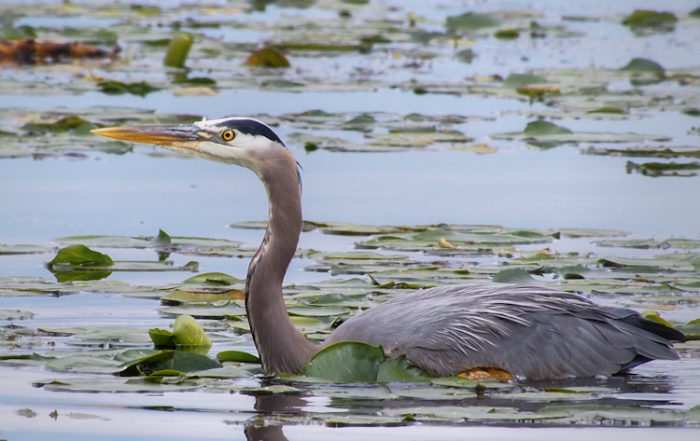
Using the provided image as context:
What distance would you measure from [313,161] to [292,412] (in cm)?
806

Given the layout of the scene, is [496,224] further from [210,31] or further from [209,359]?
[210,31]

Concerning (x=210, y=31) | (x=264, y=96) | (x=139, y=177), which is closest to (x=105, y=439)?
(x=139, y=177)

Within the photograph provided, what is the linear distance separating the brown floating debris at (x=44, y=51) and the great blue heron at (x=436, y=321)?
45.8 feet

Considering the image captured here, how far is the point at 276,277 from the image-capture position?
744cm

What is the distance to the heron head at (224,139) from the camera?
24.7 ft

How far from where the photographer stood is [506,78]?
19.0 metres

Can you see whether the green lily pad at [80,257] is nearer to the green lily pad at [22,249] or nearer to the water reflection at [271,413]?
the green lily pad at [22,249]

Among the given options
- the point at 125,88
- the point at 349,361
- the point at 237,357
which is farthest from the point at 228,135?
the point at 125,88

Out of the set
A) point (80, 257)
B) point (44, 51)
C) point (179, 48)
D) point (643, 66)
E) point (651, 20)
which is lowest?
point (80, 257)

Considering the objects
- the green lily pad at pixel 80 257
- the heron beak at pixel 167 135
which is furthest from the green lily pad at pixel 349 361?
the green lily pad at pixel 80 257

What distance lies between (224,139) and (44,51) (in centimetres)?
1448

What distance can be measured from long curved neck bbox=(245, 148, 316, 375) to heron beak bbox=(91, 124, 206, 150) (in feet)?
1.28

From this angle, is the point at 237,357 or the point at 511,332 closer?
the point at 511,332

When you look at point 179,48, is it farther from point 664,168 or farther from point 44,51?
point 664,168
